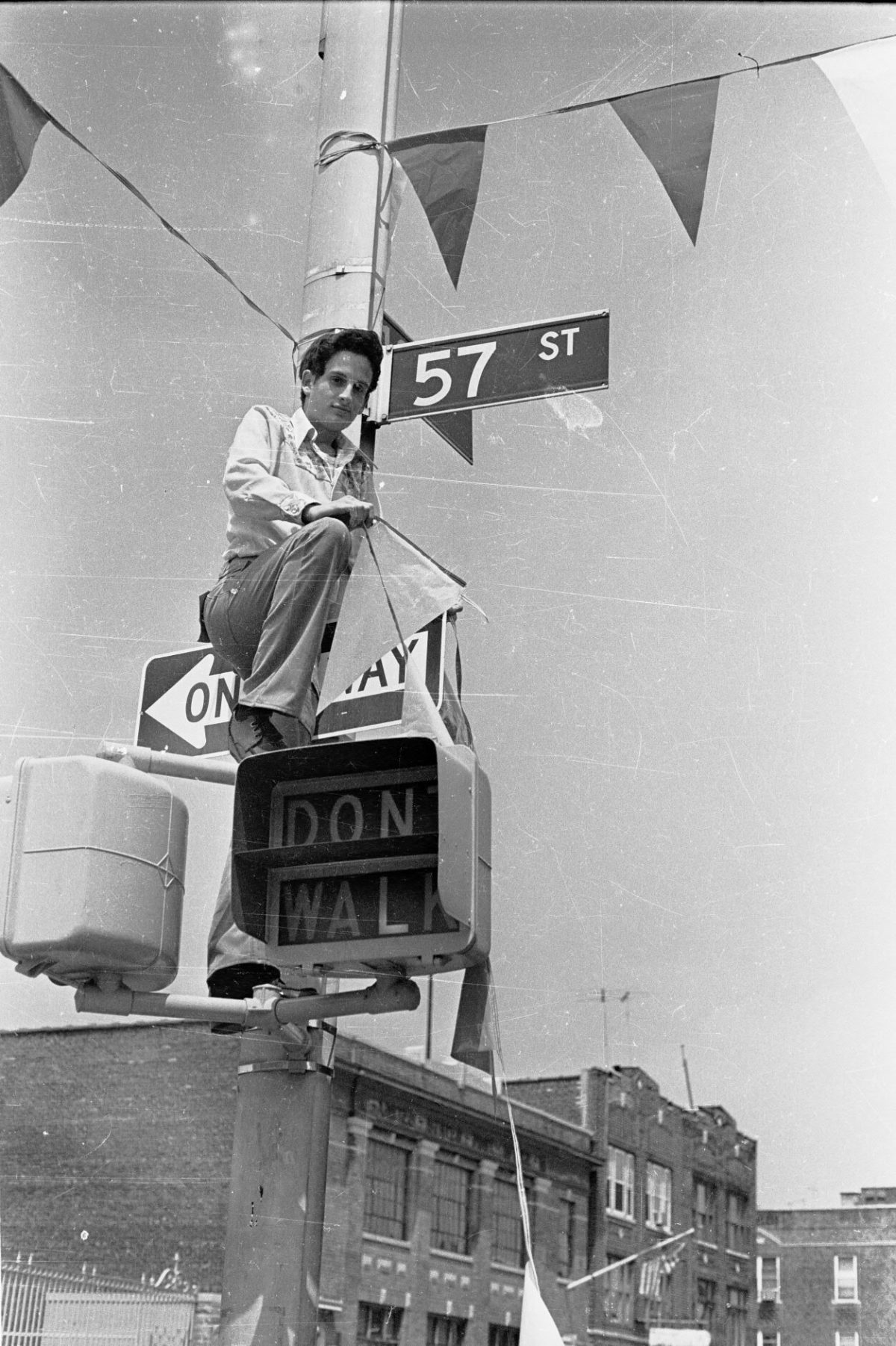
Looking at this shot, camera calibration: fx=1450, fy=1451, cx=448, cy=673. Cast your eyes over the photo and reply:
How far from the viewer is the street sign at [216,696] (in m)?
4.09

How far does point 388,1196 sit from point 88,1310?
1.38 meters

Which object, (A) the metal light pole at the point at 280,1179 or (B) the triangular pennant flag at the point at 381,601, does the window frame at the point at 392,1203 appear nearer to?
(A) the metal light pole at the point at 280,1179

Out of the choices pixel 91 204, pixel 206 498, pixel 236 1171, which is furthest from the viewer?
pixel 91 204

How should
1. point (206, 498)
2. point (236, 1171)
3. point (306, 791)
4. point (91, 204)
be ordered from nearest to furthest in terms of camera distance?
point (306, 791) → point (236, 1171) → point (206, 498) → point (91, 204)

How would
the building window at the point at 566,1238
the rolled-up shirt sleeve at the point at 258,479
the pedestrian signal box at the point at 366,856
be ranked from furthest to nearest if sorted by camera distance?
the building window at the point at 566,1238
the rolled-up shirt sleeve at the point at 258,479
the pedestrian signal box at the point at 366,856

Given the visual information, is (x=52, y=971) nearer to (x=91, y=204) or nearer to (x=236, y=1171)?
(x=236, y=1171)

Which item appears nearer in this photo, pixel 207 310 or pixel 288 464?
pixel 288 464

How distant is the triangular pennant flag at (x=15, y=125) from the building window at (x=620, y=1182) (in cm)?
375

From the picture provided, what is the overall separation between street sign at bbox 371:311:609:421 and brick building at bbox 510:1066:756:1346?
192cm

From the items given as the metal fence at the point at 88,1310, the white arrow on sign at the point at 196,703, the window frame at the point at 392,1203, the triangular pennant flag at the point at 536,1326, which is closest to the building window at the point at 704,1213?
the triangular pennant flag at the point at 536,1326

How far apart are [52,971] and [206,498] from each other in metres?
2.03

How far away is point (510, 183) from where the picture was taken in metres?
5.11

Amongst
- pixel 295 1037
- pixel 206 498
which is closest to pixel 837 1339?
pixel 295 1037

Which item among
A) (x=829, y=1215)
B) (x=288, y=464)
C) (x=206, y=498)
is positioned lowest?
(x=829, y=1215)
